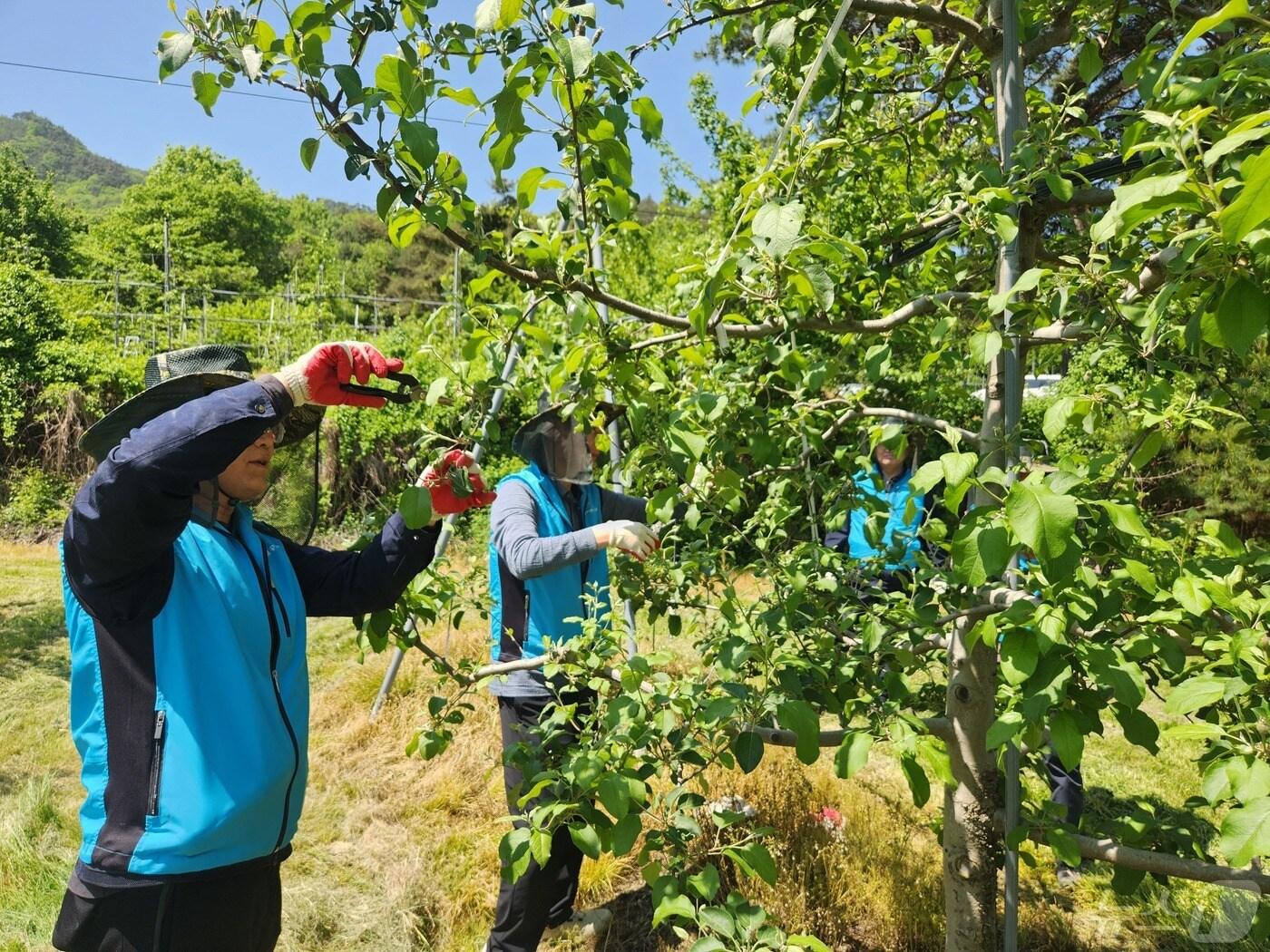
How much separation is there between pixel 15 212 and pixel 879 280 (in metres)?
44.5

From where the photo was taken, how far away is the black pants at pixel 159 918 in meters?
1.49

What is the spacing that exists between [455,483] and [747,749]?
822 millimetres

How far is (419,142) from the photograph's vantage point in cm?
109

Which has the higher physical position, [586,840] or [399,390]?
[399,390]

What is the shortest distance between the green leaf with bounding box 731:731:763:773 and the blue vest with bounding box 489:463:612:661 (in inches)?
46.0

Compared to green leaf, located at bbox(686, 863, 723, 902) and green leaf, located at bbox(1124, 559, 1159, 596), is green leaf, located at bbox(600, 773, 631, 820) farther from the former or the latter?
green leaf, located at bbox(1124, 559, 1159, 596)

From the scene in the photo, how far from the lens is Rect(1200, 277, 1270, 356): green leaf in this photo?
91cm

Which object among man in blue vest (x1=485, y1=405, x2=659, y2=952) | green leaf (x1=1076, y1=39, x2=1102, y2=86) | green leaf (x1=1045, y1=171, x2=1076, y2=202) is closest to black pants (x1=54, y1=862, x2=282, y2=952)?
man in blue vest (x1=485, y1=405, x2=659, y2=952)

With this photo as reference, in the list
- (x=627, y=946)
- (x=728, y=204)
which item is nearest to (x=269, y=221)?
(x=728, y=204)

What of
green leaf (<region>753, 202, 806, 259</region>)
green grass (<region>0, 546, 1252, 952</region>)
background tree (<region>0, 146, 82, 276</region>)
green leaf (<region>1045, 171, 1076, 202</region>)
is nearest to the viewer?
green leaf (<region>753, 202, 806, 259</region>)

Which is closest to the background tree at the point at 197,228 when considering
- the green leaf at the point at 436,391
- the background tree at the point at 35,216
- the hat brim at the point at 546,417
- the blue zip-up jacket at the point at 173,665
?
the background tree at the point at 35,216

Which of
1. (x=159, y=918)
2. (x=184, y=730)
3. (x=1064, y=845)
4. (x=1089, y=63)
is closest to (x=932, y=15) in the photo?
(x=1089, y=63)

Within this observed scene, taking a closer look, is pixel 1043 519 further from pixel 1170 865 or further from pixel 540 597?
pixel 540 597

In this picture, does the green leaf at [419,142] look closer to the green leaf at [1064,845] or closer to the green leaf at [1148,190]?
the green leaf at [1148,190]
